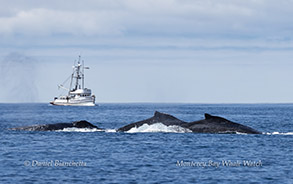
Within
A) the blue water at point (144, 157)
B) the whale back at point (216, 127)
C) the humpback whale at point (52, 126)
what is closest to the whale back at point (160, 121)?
the whale back at point (216, 127)

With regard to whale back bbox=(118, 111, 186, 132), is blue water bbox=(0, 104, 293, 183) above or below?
below

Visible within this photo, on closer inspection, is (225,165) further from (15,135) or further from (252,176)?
(15,135)

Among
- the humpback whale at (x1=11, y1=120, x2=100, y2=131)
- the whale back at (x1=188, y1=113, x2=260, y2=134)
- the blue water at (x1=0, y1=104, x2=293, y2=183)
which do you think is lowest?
the blue water at (x1=0, y1=104, x2=293, y2=183)

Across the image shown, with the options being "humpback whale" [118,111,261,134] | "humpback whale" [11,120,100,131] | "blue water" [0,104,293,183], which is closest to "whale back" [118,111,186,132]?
"humpback whale" [118,111,261,134]

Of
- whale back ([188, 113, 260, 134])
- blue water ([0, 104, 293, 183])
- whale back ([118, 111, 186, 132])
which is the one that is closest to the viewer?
blue water ([0, 104, 293, 183])

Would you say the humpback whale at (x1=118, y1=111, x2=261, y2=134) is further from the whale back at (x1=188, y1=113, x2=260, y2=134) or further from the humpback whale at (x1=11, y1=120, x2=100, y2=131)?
the humpback whale at (x1=11, y1=120, x2=100, y2=131)

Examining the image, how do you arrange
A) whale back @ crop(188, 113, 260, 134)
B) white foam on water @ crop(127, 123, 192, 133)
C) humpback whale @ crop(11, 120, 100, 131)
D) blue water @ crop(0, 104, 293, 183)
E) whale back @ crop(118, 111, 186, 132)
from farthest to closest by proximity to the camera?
humpback whale @ crop(11, 120, 100, 131) → whale back @ crop(118, 111, 186, 132) → white foam on water @ crop(127, 123, 192, 133) → whale back @ crop(188, 113, 260, 134) → blue water @ crop(0, 104, 293, 183)

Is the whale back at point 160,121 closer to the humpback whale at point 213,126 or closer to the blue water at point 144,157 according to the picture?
the humpback whale at point 213,126

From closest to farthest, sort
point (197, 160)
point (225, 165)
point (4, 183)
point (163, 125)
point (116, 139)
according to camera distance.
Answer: point (4, 183)
point (225, 165)
point (197, 160)
point (116, 139)
point (163, 125)

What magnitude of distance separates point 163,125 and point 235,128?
277 inches

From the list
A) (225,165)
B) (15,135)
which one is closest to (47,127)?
(15,135)

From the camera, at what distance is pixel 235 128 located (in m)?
44.7

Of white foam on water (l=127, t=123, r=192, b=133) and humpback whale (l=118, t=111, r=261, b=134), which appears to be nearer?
humpback whale (l=118, t=111, r=261, b=134)

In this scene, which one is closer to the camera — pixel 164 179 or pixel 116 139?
pixel 164 179
